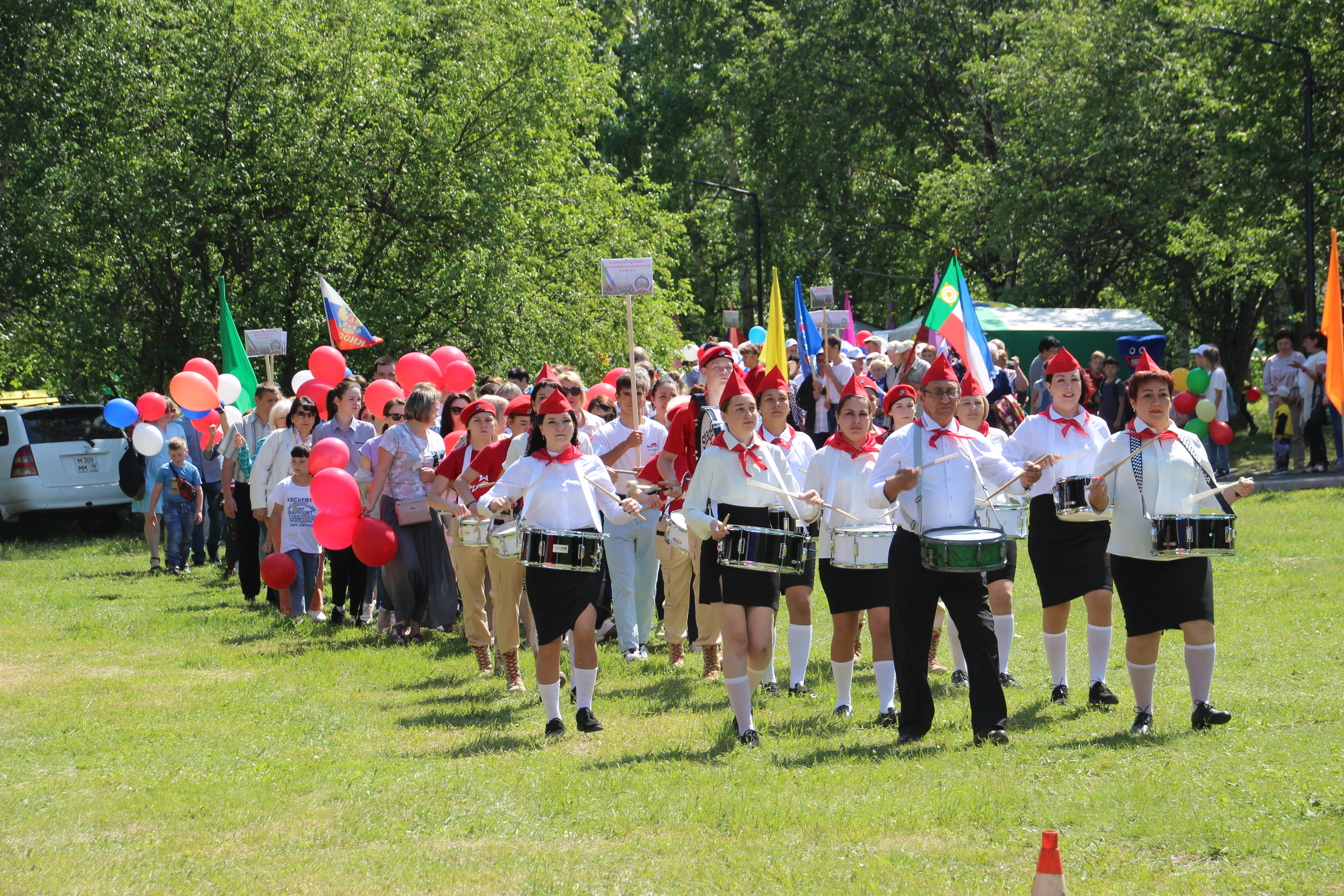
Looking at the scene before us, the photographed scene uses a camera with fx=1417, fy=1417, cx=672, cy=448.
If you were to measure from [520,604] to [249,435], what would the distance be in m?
4.75

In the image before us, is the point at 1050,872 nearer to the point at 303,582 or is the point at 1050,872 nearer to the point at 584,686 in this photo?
the point at 584,686

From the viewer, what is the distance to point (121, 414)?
723 inches

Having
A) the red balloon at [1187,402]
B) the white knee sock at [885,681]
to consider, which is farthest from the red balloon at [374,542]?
the red balloon at [1187,402]

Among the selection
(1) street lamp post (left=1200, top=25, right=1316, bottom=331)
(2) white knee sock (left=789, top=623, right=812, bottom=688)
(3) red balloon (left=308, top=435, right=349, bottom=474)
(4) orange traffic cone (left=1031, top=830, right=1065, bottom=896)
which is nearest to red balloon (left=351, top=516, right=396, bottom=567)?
(3) red balloon (left=308, top=435, right=349, bottom=474)

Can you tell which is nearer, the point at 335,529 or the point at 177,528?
the point at 335,529

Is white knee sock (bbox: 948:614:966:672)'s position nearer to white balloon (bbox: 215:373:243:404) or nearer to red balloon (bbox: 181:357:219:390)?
white balloon (bbox: 215:373:243:404)

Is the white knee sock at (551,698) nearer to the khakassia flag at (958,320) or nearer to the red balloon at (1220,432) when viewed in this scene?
the khakassia flag at (958,320)

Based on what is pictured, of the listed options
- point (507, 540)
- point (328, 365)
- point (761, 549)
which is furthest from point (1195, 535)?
point (328, 365)

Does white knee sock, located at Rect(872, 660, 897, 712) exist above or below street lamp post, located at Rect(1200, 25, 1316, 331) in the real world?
below

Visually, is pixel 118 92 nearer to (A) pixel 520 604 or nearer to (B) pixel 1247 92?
(A) pixel 520 604

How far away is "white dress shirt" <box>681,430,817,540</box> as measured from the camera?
765 cm

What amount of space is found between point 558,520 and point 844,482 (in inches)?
64.0

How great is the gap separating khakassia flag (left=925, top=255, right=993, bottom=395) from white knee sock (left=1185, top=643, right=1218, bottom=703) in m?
3.86

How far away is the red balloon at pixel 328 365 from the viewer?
614 inches
